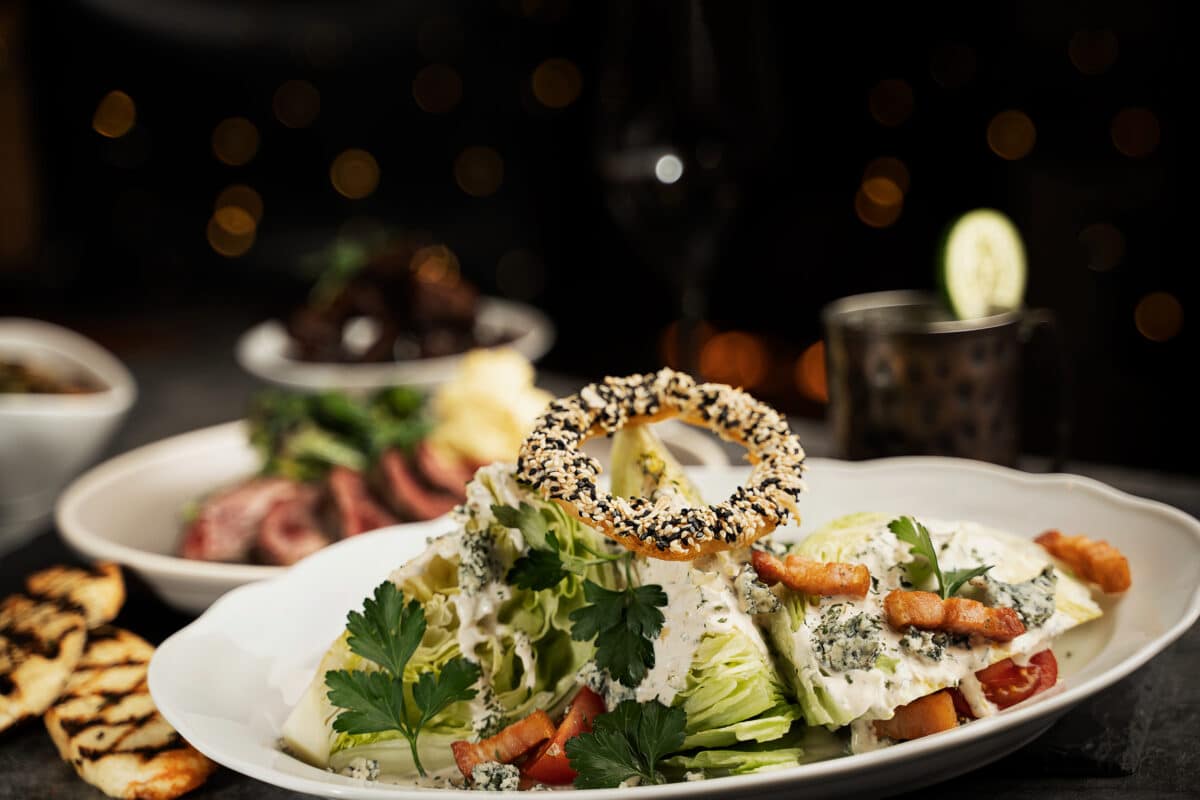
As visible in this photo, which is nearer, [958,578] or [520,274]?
[958,578]

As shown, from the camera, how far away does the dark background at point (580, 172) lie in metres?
4.61

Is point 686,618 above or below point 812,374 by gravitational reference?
above

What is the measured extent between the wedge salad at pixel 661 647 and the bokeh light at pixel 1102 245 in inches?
137

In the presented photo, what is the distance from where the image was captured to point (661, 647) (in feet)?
4.31

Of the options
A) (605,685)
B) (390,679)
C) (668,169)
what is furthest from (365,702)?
(668,169)

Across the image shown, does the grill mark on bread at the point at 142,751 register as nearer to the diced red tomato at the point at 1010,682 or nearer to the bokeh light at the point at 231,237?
the diced red tomato at the point at 1010,682

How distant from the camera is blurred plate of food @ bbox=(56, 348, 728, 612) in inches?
83.3

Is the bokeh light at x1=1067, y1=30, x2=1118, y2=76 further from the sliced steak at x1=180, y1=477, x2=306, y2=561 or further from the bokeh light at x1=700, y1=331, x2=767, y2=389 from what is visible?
the sliced steak at x1=180, y1=477, x2=306, y2=561

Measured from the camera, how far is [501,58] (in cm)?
624

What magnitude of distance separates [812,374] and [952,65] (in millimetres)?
1525

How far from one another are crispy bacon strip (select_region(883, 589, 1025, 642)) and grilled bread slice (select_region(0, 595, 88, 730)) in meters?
1.17

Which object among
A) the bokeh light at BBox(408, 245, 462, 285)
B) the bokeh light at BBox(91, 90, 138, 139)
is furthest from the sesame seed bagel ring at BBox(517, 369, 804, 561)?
the bokeh light at BBox(91, 90, 138, 139)

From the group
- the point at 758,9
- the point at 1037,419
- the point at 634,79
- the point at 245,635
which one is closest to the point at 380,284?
the point at 634,79

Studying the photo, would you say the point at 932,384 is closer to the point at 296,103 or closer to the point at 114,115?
the point at 296,103
